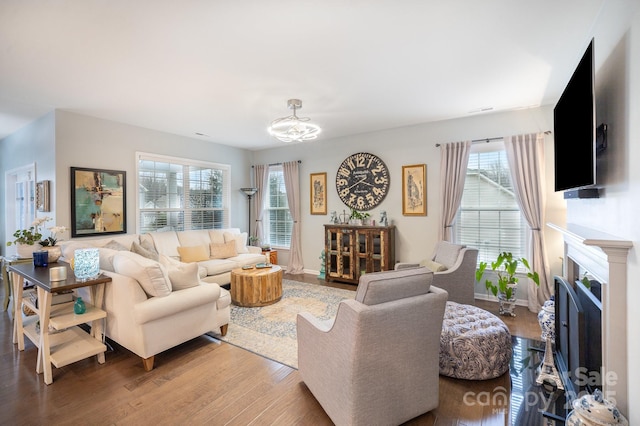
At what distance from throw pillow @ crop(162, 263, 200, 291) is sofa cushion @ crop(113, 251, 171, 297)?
0.06 m

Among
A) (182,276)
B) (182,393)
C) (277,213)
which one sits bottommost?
(182,393)

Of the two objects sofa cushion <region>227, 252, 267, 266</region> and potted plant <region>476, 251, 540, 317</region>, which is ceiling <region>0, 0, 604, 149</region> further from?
sofa cushion <region>227, 252, 267, 266</region>

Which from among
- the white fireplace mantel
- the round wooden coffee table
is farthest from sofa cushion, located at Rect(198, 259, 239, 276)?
the white fireplace mantel

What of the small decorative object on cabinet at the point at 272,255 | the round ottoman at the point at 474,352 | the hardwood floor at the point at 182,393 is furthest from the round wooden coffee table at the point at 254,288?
the round ottoman at the point at 474,352

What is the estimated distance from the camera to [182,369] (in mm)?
2486

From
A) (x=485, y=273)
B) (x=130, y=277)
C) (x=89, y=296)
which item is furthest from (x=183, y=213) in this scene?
(x=485, y=273)

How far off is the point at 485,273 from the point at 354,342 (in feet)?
11.7

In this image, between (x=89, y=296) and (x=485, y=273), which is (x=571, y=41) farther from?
(x=89, y=296)

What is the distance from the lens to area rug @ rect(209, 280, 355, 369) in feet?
9.21

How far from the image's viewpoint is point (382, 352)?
1625 millimetres

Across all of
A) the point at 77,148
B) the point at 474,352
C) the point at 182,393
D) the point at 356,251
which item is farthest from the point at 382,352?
the point at 77,148

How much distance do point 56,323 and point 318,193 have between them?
430cm

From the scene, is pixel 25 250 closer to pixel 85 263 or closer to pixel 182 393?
pixel 85 263

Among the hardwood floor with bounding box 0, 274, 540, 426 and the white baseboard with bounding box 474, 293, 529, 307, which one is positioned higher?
the white baseboard with bounding box 474, 293, 529, 307
